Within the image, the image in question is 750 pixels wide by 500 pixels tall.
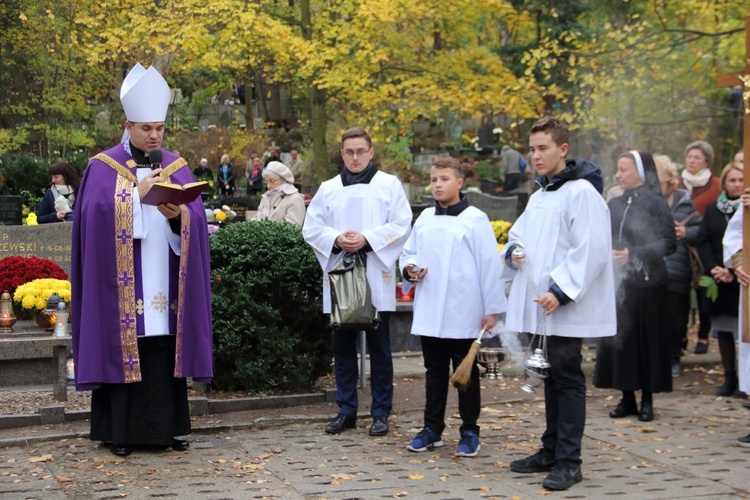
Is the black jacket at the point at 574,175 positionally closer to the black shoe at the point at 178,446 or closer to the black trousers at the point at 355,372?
the black trousers at the point at 355,372

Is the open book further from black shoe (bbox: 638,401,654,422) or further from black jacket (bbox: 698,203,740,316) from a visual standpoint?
black jacket (bbox: 698,203,740,316)

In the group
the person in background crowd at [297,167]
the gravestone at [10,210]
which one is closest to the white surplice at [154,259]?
the gravestone at [10,210]

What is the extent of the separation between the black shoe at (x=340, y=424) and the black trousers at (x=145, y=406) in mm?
1060

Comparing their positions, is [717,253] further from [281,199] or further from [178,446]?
[178,446]

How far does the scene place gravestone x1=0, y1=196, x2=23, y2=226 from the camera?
520 inches

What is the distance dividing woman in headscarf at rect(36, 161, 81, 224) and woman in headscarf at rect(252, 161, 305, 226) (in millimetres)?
2335

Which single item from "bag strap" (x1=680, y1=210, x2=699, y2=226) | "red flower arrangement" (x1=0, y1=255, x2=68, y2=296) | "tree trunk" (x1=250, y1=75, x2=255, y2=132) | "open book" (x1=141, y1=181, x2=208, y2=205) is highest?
"tree trunk" (x1=250, y1=75, x2=255, y2=132)

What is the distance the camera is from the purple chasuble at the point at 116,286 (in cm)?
650

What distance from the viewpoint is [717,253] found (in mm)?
9320

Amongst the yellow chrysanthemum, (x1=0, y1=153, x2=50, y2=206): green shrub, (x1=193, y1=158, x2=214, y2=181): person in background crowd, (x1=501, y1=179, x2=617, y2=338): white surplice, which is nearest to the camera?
(x1=501, y1=179, x2=617, y2=338): white surplice

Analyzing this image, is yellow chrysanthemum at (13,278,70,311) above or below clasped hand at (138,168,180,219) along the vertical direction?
below

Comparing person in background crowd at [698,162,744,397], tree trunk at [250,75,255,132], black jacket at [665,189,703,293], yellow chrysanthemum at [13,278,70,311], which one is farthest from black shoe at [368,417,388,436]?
tree trunk at [250,75,255,132]

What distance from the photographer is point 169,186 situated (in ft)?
20.3

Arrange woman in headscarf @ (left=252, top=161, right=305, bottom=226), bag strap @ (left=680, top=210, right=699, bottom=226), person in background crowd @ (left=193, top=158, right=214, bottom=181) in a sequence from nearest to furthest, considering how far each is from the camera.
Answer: bag strap @ (left=680, top=210, right=699, bottom=226)
woman in headscarf @ (left=252, top=161, right=305, bottom=226)
person in background crowd @ (left=193, top=158, right=214, bottom=181)
